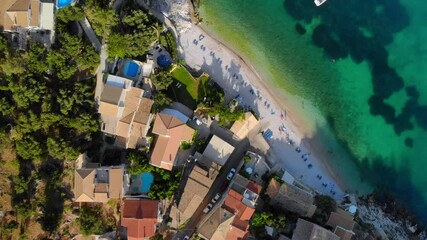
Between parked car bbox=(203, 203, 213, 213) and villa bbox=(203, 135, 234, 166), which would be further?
villa bbox=(203, 135, 234, 166)

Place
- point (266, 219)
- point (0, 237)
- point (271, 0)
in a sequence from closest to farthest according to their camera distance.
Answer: point (0, 237) → point (266, 219) → point (271, 0)

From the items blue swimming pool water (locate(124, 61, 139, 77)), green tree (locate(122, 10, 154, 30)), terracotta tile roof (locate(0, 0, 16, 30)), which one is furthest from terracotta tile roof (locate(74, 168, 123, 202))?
terracotta tile roof (locate(0, 0, 16, 30))

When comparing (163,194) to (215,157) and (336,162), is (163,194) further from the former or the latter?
(336,162)

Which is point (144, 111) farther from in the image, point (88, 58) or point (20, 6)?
point (20, 6)

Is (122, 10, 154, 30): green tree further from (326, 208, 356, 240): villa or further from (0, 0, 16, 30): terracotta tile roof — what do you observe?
(326, 208, 356, 240): villa

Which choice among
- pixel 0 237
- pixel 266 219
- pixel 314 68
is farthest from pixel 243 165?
pixel 0 237

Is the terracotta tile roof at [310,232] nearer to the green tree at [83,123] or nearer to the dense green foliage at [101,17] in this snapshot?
the green tree at [83,123]

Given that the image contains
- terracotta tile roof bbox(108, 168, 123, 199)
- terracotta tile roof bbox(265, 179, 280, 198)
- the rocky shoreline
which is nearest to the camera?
terracotta tile roof bbox(108, 168, 123, 199)
